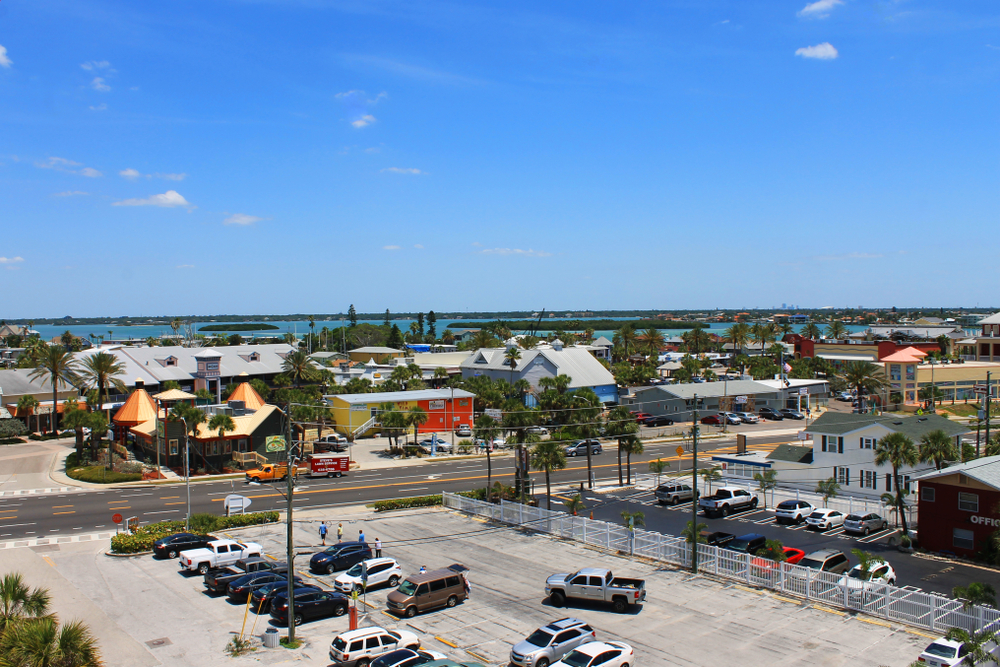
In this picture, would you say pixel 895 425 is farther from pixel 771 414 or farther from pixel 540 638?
pixel 771 414

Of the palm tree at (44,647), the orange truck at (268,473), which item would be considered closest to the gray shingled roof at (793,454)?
the orange truck at (268,473)

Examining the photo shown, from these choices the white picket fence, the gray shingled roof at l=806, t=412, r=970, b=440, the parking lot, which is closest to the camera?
the parking lot

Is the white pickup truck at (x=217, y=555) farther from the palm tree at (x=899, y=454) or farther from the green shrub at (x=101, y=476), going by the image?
the palm tree at (x=899, y=454)

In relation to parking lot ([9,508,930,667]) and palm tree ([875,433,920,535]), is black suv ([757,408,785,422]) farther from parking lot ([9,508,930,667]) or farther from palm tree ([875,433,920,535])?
parking lot ([9,508,930,667])

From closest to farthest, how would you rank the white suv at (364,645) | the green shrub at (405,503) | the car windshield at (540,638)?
the white suv at (364,645) → the car windshield at (540,638) → the green shrub at (405,503)

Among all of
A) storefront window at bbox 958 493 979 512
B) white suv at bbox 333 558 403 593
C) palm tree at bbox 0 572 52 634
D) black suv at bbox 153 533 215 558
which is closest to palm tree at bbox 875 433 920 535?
storefront window at bbox 958 493 979 512

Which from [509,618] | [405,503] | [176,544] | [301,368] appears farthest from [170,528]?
[301,368]

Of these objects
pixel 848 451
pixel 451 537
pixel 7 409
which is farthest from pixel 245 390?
pixel 848 451
